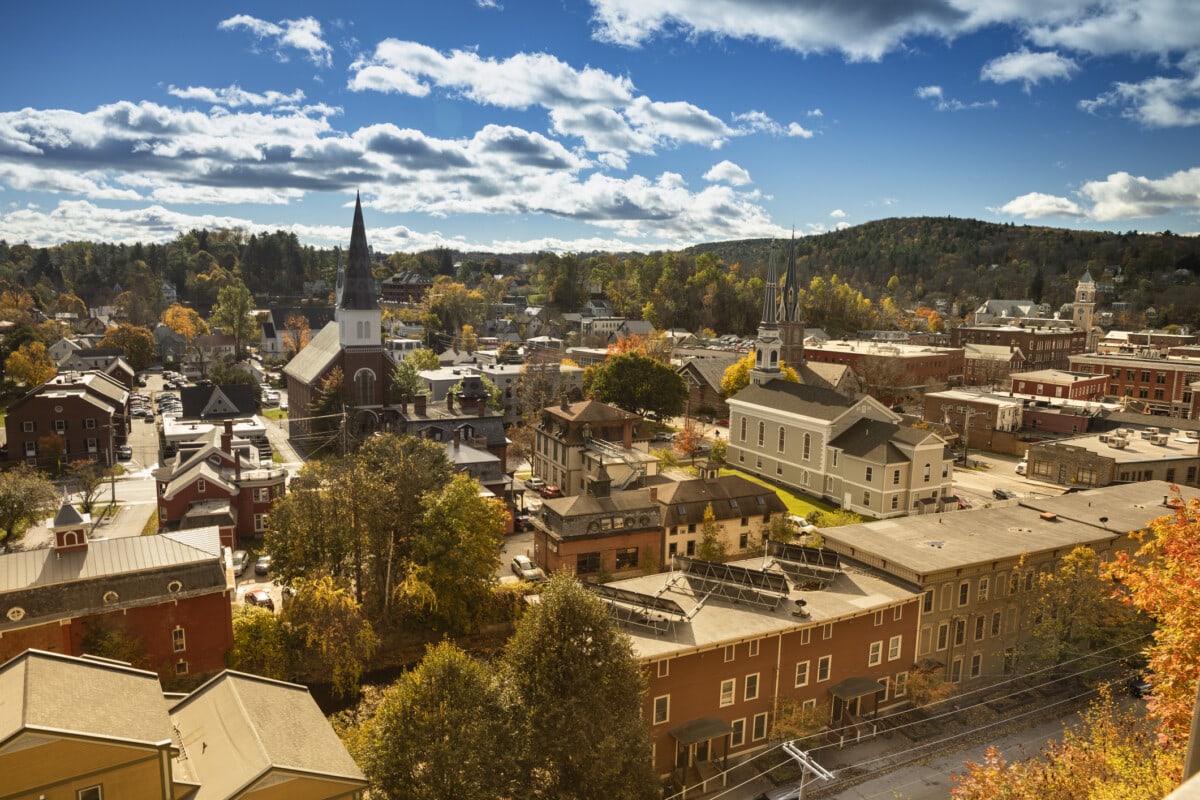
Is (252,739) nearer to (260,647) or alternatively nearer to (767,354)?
(260,647)

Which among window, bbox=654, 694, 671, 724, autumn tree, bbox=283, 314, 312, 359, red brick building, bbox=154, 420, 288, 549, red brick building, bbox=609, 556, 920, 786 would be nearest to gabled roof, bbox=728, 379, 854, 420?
red brick building, bbox=609, 556, 920, 786

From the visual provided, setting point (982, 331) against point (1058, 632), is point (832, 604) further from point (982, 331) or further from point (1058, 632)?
point (982, 331)

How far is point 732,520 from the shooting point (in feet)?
129

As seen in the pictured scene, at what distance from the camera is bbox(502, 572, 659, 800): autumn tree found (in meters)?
19.2

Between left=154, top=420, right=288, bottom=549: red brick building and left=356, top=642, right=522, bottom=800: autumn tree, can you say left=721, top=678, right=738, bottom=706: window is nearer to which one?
left=356, top=642, right=522, bottom=800: autumn tree

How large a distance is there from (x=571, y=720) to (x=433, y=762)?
147 inches

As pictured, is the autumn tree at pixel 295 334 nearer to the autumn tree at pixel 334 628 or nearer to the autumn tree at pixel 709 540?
the autumn tree at pixel 709 540

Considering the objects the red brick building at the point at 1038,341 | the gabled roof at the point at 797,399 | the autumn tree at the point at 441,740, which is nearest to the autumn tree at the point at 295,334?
the gabled roof at the point at 797,399

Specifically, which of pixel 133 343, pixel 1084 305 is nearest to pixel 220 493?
pixel 133 343

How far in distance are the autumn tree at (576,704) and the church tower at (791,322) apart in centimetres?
5830

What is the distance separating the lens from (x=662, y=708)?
79.2ft

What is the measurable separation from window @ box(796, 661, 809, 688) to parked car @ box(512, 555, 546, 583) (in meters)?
12.9

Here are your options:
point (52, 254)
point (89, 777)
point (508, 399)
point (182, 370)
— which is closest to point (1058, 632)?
point (89, 777)

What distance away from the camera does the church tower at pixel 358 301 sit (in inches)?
2438
